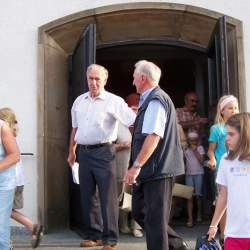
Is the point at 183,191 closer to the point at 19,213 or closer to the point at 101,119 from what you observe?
the point at 101,119

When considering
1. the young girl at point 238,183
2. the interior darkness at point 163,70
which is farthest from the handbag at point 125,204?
the interior darkness at point 163,70

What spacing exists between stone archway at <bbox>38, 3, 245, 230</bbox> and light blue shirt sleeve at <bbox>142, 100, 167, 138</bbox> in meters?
2.44

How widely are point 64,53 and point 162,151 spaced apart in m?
3.13

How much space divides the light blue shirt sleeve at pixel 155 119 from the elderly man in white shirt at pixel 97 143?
45.6 inches

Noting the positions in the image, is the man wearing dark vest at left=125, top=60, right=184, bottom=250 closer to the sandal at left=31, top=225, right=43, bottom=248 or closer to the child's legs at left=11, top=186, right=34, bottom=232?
the sandal at left=31, top=225, right=43, bottom=248

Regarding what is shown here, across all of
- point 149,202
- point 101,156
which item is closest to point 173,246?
point 149,202

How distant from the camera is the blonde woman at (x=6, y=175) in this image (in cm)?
491

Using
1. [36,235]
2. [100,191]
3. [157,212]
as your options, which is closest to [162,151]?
[157,212]

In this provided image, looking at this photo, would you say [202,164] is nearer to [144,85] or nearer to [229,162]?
[144,85]

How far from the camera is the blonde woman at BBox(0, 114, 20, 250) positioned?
491 cm

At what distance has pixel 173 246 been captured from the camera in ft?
16.8

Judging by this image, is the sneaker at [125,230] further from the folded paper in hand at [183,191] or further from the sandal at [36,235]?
the sandal at [36,235]

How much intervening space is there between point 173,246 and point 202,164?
267 centimetres

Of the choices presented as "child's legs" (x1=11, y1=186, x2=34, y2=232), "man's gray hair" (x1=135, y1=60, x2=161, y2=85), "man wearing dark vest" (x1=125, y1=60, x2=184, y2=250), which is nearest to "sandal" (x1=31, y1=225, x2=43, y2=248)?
"child's legs" (x1=11, y1=186, x2=34, y2=232)
